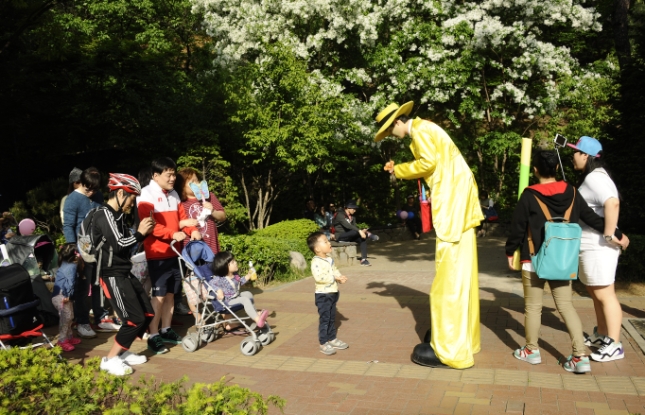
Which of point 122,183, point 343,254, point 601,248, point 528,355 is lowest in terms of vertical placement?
point 343,254

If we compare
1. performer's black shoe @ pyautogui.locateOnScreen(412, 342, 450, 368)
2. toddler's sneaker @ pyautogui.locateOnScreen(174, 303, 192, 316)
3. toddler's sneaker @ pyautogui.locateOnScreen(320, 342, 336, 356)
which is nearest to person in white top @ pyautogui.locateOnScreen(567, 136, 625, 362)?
performer's black shoe @ pyautogui.locateOnScreen(412, 342, 450, 368)

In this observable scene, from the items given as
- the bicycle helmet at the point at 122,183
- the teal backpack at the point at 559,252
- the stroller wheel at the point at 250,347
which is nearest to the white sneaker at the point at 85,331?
the stroller wheel at the point at 250,347

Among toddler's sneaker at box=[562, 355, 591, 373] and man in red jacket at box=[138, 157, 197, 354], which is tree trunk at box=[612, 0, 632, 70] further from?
man in red jacket at box=[138, 157, 197, 354]

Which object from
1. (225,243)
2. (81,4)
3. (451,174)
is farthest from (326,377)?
(81,4)

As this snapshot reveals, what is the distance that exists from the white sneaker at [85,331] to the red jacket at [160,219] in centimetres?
139

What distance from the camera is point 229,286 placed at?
260 inches

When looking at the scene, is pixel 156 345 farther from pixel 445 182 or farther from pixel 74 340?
pixel 445 182

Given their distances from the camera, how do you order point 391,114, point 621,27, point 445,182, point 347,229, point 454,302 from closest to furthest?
point 454,302
point 445,182
point 391,114
point 347,229
point 621,27

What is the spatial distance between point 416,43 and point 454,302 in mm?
13178

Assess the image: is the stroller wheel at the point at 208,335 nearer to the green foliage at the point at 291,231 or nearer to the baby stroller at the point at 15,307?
the baby stroller at the point at 15,307

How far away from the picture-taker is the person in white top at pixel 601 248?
5543 millimetres

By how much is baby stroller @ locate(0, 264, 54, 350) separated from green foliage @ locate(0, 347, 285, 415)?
0.91 meters

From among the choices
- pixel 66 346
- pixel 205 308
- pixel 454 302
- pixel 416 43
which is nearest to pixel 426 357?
pixel 454 302

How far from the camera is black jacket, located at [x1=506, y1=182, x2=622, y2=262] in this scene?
5.41m
